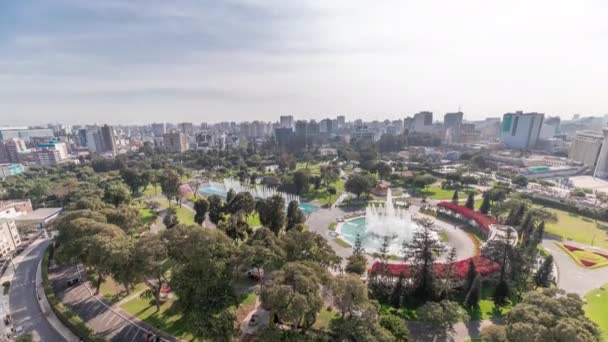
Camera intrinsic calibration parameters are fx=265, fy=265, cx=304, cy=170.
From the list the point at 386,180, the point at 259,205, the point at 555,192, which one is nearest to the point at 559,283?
the point at 259,205

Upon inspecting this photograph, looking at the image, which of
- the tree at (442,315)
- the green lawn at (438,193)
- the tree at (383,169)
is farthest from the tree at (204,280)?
the tree at (383,169)

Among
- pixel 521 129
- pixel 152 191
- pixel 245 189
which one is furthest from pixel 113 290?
pixel 521 129

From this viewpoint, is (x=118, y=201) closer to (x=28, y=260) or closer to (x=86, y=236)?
(x=28, y=260)

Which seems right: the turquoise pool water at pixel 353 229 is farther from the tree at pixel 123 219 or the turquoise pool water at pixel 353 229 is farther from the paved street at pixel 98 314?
the tree at pixel 123 219

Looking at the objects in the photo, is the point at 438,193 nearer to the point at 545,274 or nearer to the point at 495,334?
the point at 545,274

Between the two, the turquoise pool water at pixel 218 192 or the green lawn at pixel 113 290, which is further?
the turquoise pool water at pixel 218 192
